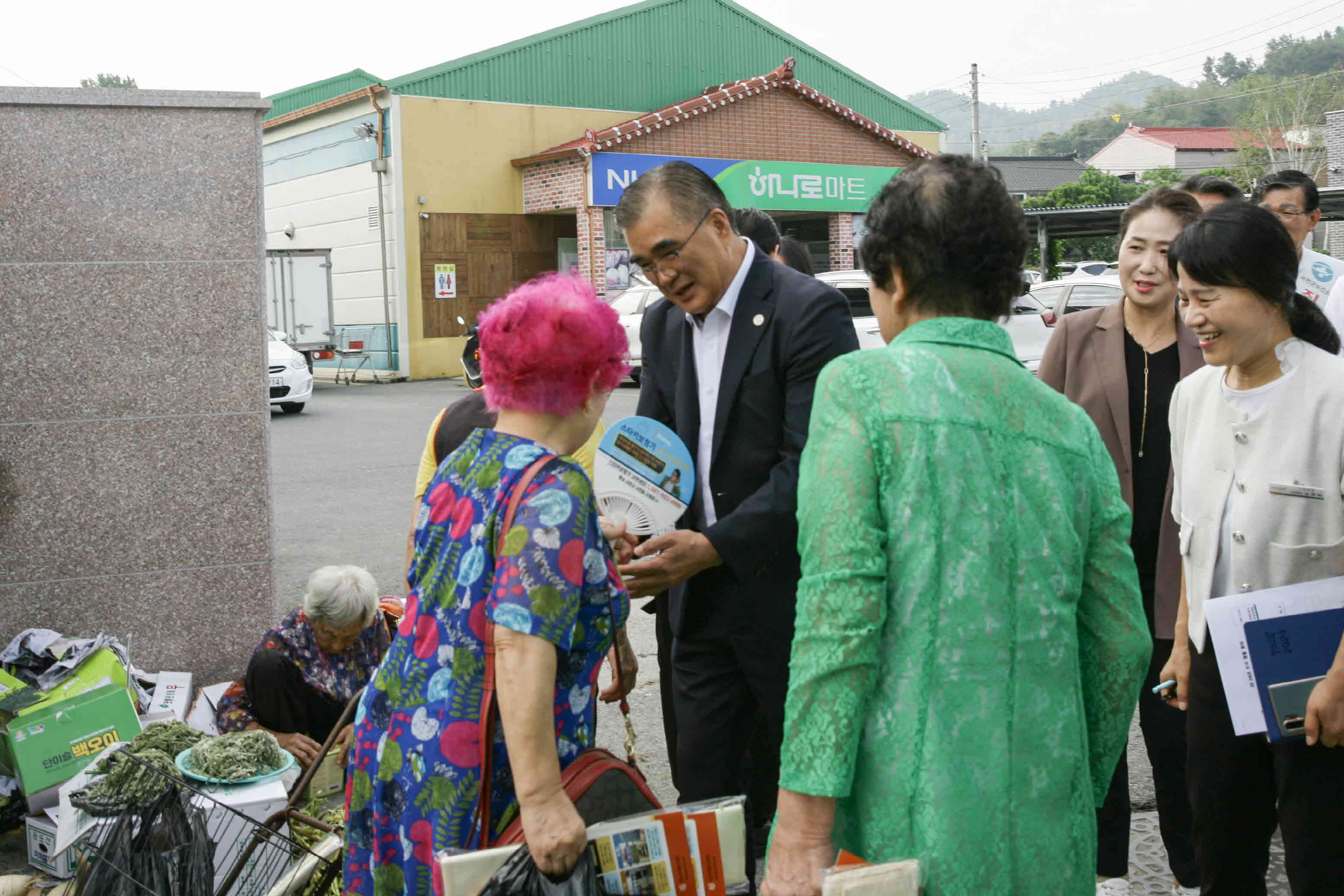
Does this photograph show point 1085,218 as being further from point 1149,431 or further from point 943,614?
point 943,614

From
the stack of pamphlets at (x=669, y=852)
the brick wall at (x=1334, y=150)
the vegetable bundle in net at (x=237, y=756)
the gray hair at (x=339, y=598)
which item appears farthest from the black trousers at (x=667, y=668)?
the brick wall at (x=1334, y=150)

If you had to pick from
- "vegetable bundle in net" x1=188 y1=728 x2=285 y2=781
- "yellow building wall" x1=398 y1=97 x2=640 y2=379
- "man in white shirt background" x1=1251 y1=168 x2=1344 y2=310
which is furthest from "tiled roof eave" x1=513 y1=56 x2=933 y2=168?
"vegetable bundle in net" x1=188 y1=728 x2=285 y2=781

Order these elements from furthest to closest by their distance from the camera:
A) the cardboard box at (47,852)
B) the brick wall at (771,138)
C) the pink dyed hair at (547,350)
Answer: the brick wall at (771,138), the cardboard box at (47,852), the pink dyed hair at (547,350)

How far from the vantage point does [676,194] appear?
2.87 metres

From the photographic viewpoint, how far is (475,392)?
3834 millimetres

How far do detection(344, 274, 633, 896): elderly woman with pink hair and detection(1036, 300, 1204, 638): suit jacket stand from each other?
1.66 metres

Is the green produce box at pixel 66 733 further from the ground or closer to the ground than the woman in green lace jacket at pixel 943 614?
closer to the ground

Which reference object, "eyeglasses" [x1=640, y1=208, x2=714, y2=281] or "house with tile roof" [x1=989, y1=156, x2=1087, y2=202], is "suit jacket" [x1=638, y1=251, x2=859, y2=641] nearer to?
"eyeglasses" [x1=640, y1=208, x2=714, y2=281]

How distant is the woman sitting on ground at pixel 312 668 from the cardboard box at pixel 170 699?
0.71ft

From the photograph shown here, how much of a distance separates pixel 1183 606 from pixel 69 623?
441 cm

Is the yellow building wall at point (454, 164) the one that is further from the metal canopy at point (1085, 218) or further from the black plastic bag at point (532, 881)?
the black plastic bag at point (532, 881)

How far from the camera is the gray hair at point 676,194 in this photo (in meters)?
2.87

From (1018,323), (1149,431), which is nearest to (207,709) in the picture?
(1149,431)

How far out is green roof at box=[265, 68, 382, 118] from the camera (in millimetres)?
27172
